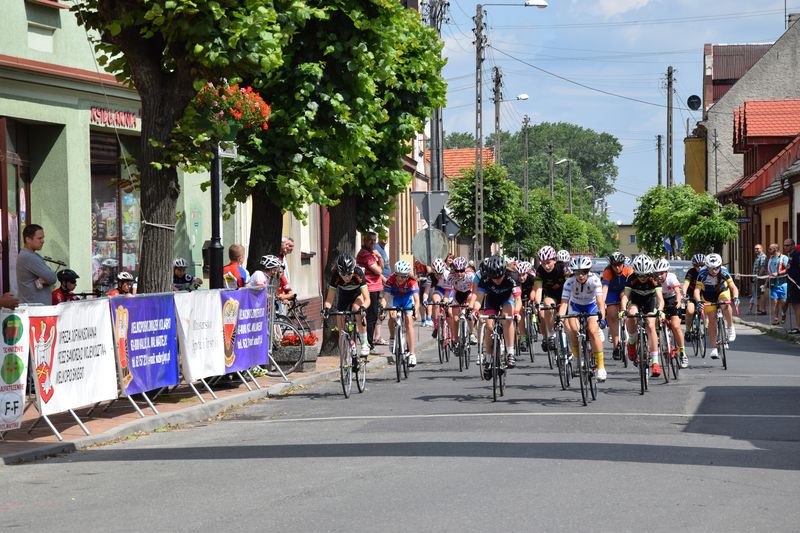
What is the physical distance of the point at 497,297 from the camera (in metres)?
15.9

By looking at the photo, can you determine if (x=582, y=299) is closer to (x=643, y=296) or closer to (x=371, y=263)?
(x=643, y=296)

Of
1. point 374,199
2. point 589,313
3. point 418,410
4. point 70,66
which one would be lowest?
point 418,410

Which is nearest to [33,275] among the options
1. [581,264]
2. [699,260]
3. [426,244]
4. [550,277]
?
[581,264]

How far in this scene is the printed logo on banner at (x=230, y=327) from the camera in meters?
15.4

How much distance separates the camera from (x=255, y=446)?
1119 centimetres

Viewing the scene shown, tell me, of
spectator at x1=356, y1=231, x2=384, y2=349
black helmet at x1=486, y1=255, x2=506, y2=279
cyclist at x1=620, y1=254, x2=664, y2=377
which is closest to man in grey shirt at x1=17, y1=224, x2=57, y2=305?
black helmet at x1=486, y1=255, x2=506, y2=279

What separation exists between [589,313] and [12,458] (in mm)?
7362

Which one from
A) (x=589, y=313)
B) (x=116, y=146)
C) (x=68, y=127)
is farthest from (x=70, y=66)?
(x=589, y=313)

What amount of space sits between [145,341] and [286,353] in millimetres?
5224

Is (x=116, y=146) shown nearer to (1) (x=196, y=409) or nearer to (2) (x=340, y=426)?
(1) (x=196, y=409)

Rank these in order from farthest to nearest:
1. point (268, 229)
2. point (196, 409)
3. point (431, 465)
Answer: point (268, 229) → point (196, 409) → point (431, 465)

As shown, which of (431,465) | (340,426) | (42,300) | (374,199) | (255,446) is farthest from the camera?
(374,199)

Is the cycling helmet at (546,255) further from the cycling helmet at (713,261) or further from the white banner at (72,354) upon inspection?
the white banner at (72,354)

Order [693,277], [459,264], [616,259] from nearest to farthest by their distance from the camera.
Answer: [616,259] → [459,264] → [693,277]
